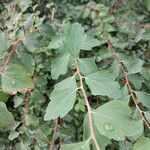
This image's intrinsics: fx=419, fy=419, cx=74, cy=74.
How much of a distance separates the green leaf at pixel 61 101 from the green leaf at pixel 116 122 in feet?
0.30

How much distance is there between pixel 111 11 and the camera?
1957 mm

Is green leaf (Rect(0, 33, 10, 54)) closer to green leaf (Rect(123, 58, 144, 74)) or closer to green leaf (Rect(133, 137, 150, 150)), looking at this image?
green leaf (Rect(123, 58, 144, 74))

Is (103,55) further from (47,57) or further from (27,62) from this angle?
(27,62)

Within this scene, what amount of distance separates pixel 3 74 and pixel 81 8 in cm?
85

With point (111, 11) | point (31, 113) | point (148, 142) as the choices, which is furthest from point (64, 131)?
point (111, 11)

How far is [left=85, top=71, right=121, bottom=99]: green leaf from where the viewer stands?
112cm

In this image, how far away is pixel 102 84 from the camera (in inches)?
44.8

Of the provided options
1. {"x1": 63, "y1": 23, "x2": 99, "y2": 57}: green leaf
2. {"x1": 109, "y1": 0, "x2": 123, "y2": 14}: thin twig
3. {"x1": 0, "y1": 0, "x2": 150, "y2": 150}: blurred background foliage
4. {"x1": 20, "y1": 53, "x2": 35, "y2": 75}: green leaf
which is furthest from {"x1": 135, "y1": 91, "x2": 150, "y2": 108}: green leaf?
{"x1": 109, "y1": 0, "x2": 123, "y2": 14}: thin twig

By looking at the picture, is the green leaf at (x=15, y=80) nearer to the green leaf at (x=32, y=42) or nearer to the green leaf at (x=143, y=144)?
the green leaf at (x=32, y=42)

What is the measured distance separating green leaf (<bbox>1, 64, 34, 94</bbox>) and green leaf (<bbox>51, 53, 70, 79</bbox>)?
0.12 meters

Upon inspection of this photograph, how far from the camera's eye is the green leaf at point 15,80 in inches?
45.9

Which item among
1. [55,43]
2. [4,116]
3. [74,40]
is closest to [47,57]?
[55,43]

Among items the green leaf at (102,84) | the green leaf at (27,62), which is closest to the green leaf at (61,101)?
the green leaf at (102,84)

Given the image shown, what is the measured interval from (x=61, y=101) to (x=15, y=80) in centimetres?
20
